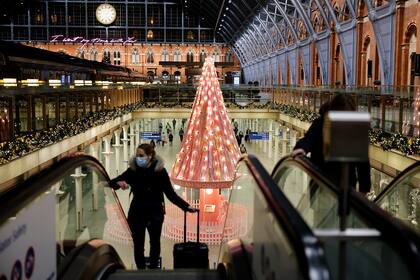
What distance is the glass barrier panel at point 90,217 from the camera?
3898 millimetres

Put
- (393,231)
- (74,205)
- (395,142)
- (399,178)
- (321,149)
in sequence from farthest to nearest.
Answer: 1. (395,142)
2. (399,178)
3. (74,205)
4. (321,149)
5. (393,231)

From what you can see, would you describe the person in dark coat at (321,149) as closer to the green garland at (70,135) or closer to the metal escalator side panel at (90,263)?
the metal escalator side panel at (90,263)

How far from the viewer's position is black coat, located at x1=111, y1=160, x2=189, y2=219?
567cm

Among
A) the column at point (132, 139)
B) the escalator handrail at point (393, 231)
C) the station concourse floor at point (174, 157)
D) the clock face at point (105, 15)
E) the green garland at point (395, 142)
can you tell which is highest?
the clock face at point (105, 15)

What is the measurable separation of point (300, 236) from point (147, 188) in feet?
12.5

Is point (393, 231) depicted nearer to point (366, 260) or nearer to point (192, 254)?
point (366, 260)

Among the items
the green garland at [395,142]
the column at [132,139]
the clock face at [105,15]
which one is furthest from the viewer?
the column at [132,139]

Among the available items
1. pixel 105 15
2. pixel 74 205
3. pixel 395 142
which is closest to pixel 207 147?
pixel 395 142

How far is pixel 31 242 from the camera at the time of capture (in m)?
2.39

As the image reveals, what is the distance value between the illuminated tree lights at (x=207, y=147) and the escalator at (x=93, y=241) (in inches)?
302

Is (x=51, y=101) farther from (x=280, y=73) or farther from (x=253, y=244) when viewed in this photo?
(x=280, y=73)

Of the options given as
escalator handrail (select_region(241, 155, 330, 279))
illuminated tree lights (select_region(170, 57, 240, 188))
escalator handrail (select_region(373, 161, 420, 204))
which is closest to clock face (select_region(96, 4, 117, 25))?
illuminated tree lights (select_region(170, 57, 240, 188))

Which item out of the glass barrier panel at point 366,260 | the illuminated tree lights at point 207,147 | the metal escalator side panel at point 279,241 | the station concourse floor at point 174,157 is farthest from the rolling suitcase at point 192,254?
the illuminated tree lights at point 207,147

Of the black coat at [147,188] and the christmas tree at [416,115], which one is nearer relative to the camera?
the black coat at [147,188]
